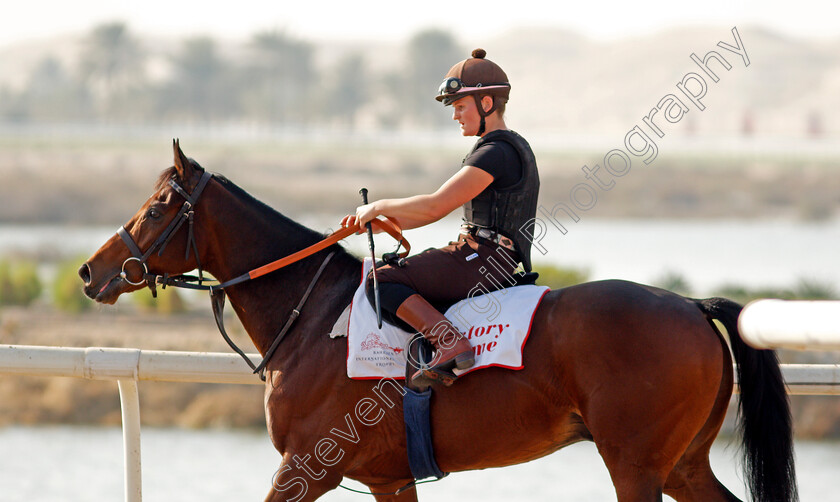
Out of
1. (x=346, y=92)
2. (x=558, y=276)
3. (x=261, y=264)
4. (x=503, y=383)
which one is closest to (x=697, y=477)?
(x=503, y=383)

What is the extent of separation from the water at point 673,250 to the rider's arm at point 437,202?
45.4 feet

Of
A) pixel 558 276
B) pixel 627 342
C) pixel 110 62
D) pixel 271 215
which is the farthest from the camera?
pixel 110 62

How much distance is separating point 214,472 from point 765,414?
→ 9.88 meters

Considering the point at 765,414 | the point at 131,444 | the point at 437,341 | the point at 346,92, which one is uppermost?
the point at 346,92

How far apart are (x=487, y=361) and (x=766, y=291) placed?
14.8m

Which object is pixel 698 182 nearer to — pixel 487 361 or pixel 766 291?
pixel 766 291

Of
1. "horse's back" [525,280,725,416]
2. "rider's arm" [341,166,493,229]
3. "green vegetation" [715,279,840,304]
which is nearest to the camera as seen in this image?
"horse's back" [525,280,725,416]

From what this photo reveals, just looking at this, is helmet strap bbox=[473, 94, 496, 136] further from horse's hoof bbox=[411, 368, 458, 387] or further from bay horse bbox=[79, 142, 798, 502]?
horse's hoof bbox=[411, 368, 458, 387]

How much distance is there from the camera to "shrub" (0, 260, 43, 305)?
19.8 meters

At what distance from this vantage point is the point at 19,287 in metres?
20.0

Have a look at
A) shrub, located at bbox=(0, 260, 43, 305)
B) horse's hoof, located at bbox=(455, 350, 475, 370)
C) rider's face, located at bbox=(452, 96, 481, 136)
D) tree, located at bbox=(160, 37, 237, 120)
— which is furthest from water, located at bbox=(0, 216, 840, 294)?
tree, located at bbox=(160, 37, 237, 120)

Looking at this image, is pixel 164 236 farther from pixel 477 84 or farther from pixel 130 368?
pixel 477 84

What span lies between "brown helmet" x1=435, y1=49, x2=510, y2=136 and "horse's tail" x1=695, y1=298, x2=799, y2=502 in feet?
4.05

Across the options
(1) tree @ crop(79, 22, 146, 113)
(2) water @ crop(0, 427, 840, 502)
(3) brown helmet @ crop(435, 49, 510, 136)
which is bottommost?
(2) water @ crop(0, 427, 840, 502)
